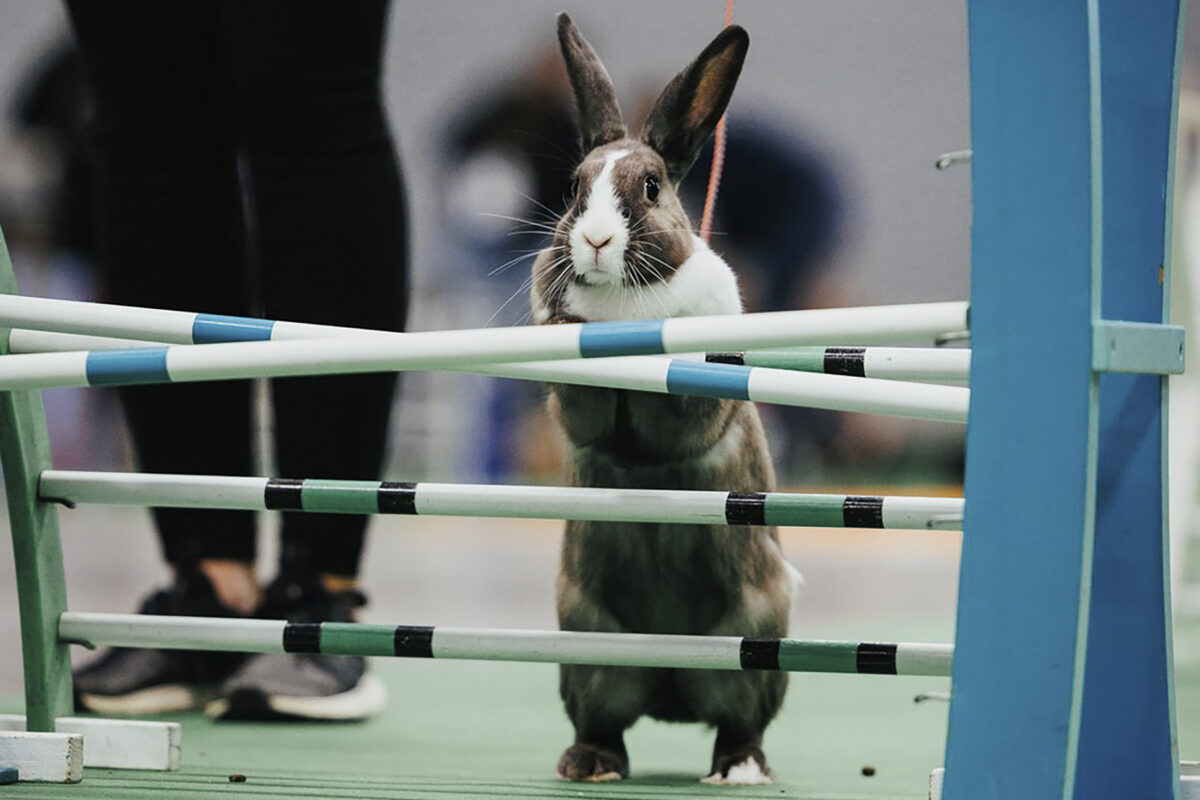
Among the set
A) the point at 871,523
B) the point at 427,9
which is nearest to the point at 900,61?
the point at 427,9

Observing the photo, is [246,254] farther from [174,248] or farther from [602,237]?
[602,237]

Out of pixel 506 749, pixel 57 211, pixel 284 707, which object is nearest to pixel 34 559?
pixel 284 707

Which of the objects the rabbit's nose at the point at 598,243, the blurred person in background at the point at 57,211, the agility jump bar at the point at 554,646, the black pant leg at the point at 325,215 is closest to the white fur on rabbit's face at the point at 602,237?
the rabbit's nose at the point at 598,243

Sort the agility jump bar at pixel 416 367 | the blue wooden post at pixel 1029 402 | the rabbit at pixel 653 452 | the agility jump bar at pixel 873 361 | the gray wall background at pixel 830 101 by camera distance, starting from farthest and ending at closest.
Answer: the gray wall background at pixel 830 101, the rabbit at pixel 653 452, the agility jump bar at pixel 873 361, the agility jump bar at pixel 416 367, the blue wooden post at pixel 1029 402

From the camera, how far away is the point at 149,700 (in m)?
1.55

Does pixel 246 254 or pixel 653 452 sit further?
pixel 246 254

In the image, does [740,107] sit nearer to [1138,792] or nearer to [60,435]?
[60,435]

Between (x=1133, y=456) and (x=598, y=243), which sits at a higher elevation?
(x=598, y=243)

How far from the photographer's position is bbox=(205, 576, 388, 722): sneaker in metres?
1.49

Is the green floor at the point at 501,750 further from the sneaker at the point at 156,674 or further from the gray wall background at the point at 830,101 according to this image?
the gray wall background at the point at 830,101

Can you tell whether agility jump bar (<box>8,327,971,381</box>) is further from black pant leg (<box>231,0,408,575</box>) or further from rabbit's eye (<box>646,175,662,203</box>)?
black pant leg (<box>231,0,408,575</box>)

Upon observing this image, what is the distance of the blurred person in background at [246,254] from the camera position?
1.40 meters

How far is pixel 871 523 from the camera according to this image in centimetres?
102

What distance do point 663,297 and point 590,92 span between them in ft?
0.56
